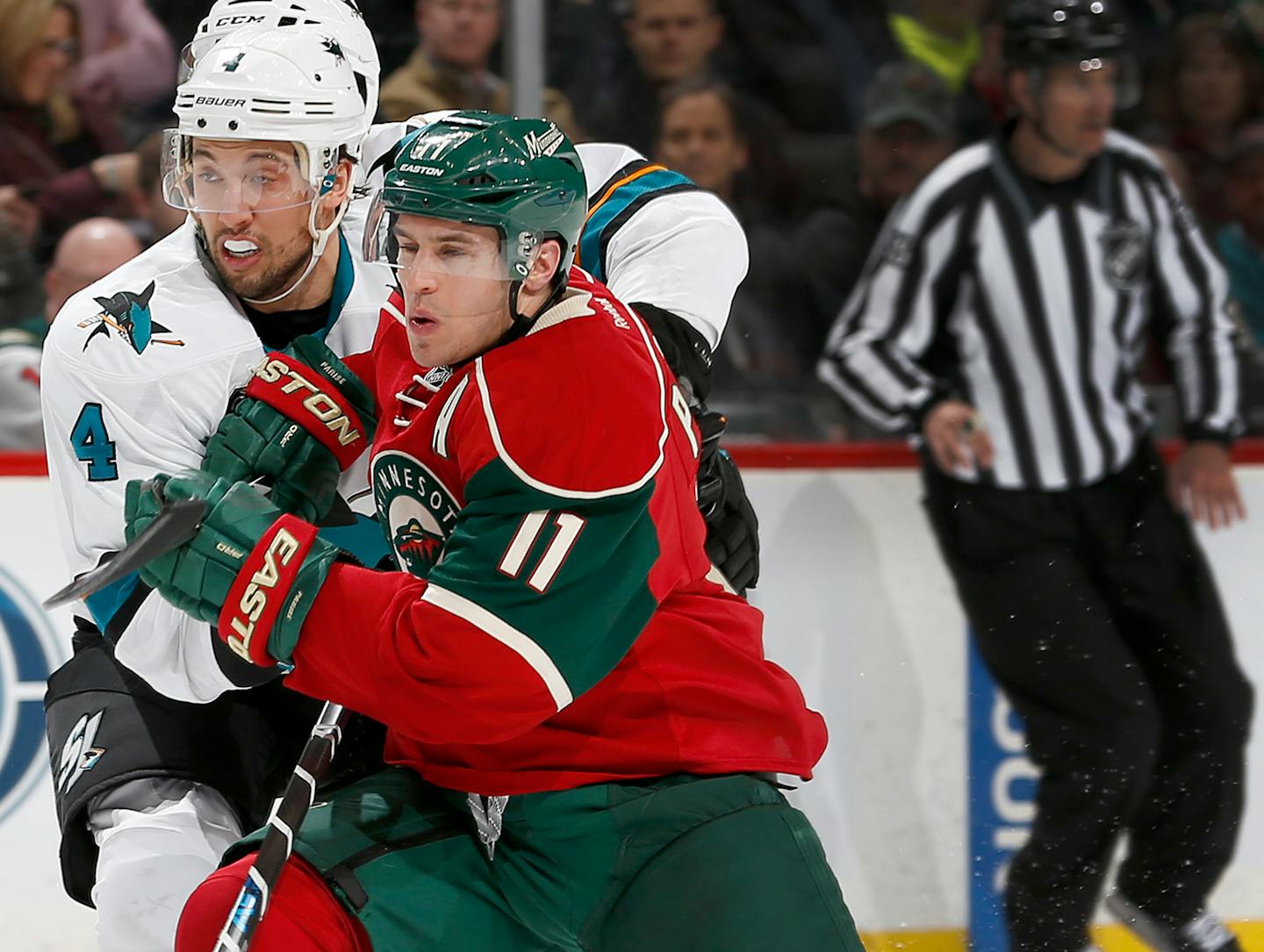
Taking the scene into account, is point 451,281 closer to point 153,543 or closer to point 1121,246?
point 153,543

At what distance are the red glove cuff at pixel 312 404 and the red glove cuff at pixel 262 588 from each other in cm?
30

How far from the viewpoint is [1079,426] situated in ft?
11.1

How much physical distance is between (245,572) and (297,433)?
336 millimetres

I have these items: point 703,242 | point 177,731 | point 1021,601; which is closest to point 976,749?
point 1021,601

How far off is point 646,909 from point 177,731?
75 centimetres

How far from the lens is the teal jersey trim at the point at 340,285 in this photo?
231 centimetres

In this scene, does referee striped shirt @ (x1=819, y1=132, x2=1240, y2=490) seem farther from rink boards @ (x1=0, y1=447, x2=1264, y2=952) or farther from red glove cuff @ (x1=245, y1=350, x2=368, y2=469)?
red glove cuff @ (x1=245, y1=350, x2=368, y2=469)

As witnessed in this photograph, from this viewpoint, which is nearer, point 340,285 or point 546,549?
point 546,549

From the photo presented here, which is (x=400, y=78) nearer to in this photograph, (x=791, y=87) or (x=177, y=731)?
(x=791, y=87)

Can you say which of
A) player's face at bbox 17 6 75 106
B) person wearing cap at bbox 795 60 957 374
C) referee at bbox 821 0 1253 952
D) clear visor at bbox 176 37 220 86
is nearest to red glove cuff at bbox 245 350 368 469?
clear visor at bbox 176 37 220 86

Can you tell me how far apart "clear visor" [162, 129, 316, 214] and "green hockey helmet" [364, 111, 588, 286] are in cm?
39

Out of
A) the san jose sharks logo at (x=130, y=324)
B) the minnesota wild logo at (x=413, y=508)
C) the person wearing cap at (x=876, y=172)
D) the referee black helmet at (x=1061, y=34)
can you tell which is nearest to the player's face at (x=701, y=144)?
the person wearing cap at (x=876, y=172)

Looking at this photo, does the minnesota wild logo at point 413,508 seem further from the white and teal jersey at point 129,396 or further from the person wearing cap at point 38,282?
the person wearing cap at point 38,282

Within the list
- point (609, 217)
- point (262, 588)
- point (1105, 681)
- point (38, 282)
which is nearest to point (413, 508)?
point (262, 588)
